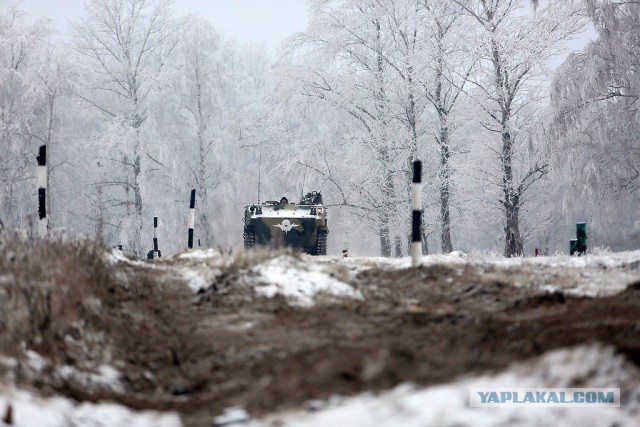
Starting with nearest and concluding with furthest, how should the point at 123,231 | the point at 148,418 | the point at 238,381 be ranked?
the point at 148,418 < the point at 238,381 < the point at 123,231

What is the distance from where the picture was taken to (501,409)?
8.06 ft

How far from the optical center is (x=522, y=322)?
11.7ft

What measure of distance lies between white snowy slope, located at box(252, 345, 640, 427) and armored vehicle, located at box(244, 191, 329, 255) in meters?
13.0

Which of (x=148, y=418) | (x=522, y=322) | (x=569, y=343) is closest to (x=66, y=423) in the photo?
(x=148, y=418)

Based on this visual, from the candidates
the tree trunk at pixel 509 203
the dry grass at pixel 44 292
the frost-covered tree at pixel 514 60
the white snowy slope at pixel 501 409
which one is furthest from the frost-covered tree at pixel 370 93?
the white snowy slope at pixel 501 409

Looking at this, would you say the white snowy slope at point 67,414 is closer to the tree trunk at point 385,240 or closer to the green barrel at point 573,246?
the green barrel at point 573,246

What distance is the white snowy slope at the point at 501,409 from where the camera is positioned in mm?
2381

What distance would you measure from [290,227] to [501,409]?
13.4 metres

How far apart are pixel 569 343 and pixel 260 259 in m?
3.41

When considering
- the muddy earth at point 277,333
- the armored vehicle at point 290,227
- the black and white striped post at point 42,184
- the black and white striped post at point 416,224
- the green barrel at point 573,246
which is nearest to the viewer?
the muddy earth at point 277,333

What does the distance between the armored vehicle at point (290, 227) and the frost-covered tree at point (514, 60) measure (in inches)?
200

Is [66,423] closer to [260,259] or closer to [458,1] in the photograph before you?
[260,259]

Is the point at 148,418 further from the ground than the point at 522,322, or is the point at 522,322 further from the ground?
the point at 522,322

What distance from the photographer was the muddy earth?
111 inches
